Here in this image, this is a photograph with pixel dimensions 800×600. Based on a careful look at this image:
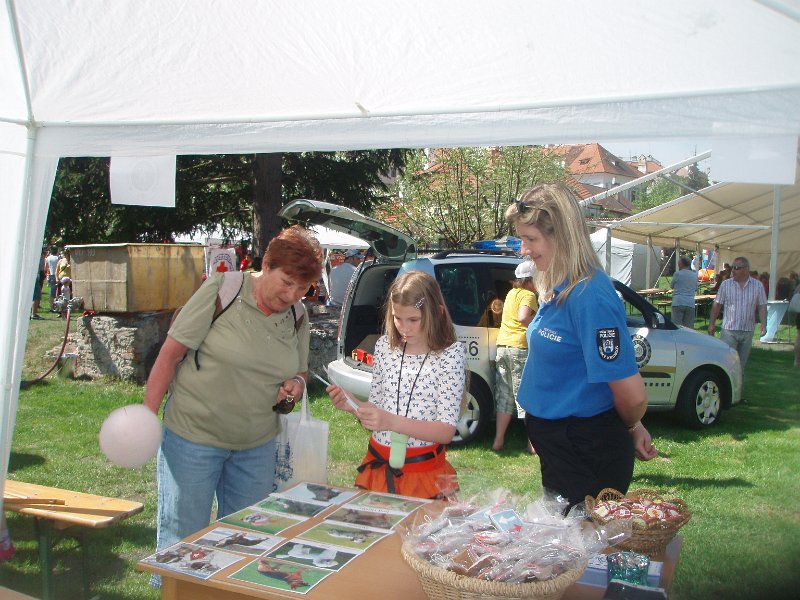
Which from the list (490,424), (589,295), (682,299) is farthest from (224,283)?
(682,299)

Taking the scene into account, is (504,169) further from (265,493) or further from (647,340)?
(265,493)

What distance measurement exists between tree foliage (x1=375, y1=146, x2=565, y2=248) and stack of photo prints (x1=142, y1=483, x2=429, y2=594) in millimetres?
12107

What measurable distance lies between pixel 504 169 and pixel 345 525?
12.8m

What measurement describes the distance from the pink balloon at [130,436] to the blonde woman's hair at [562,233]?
1598mm

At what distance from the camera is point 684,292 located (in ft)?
42.7

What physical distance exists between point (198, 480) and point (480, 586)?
1.74 metres

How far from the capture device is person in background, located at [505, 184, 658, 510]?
91.4 inches

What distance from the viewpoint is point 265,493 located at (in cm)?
312

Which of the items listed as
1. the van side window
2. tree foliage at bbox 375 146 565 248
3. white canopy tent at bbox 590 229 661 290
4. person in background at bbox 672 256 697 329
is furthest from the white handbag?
white canopy tent at bbox 590 229 661 290

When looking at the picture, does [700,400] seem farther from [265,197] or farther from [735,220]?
[265,197]

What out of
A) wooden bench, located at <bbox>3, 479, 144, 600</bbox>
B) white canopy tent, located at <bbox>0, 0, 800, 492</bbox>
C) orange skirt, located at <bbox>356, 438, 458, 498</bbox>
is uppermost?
white canopy tent, located at <bbox>0, 0, 800, 492</bbox>

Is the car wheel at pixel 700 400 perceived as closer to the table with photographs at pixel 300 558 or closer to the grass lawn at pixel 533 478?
the grass lawn at pixel 533 478

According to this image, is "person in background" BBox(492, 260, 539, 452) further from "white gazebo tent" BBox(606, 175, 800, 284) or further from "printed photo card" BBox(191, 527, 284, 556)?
"printed photo card" BBox(191, 527, 284, 556)

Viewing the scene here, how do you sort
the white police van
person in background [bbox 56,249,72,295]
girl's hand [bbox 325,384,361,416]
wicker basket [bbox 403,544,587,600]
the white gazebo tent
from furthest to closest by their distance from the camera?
person in background [bbox 56,249,72,295] → the white gazebo tent → the white police van → girl's hand [bbox 325,384,361,416] → wicker basket [bbox 403,544,587,600]
